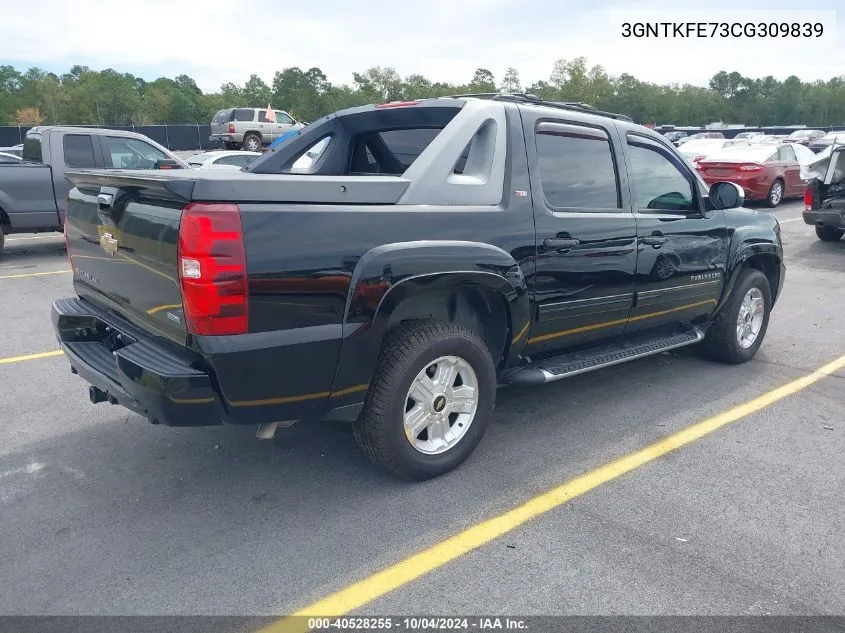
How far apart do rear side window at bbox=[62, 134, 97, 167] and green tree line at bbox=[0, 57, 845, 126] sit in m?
49.1

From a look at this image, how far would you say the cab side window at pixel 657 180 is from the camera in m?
4.55

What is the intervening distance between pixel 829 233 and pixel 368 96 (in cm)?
6951

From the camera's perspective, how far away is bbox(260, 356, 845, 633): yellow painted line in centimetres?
263

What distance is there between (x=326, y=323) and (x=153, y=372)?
72 cm

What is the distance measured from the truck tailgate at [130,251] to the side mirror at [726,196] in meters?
3.89

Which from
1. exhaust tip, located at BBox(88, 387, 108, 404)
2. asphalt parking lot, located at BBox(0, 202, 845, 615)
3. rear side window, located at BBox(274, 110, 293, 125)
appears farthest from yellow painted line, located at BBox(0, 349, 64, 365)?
rear side window, located at BBox(274, 110, 293, 125)

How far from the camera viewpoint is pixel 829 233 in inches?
501

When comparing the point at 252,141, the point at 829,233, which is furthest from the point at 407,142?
the point at 252,141

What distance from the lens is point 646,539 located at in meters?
3.09

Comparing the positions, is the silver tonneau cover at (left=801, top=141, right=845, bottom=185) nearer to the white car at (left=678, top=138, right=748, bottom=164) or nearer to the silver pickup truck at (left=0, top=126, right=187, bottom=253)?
the white car at (left=678, top=138, right=748, bottom=164)

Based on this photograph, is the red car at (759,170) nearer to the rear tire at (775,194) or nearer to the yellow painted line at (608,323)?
the rear tire at (775,194)

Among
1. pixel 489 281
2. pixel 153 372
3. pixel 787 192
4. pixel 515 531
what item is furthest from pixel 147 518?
pixel 787 192

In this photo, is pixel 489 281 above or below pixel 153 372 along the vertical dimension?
above

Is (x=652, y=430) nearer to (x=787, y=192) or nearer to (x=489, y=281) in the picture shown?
(x=489, y=281)
